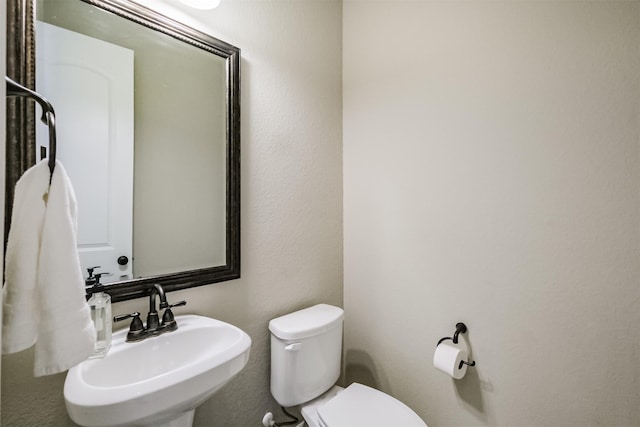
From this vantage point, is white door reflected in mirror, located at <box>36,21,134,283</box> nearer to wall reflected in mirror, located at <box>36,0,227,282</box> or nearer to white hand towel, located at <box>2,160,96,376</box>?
wall reflected in mirror, located at <box>36,0,227,282</box>

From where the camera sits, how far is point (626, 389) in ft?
3.33

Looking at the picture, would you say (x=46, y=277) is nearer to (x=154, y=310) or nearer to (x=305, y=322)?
(x=154, y=310)

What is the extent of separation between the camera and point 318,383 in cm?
132

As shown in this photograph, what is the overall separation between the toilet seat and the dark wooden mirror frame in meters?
0.67

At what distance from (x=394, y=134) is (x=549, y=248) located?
2.72 ft

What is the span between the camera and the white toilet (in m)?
1.17

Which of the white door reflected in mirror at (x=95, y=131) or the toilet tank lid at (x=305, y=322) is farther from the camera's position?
the toilet tank lid at (x=305, y=322)

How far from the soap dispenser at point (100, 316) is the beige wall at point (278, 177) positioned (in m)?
0.12

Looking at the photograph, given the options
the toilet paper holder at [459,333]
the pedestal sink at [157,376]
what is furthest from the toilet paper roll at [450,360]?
the pedestal sink at [157,376]

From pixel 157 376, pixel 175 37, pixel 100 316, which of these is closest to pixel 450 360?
pixel 157 376

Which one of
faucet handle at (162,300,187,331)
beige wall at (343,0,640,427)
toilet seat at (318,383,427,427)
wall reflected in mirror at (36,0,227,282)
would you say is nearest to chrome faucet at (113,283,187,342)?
faucet handle at (162,300,187,331)

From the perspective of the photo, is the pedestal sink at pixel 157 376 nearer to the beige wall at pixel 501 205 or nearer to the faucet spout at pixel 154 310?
the faucet spout at pixel 154 310

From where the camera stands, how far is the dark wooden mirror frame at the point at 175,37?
0.79 metres

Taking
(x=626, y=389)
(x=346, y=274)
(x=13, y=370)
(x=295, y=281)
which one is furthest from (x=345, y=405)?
(x=13, y=370)
